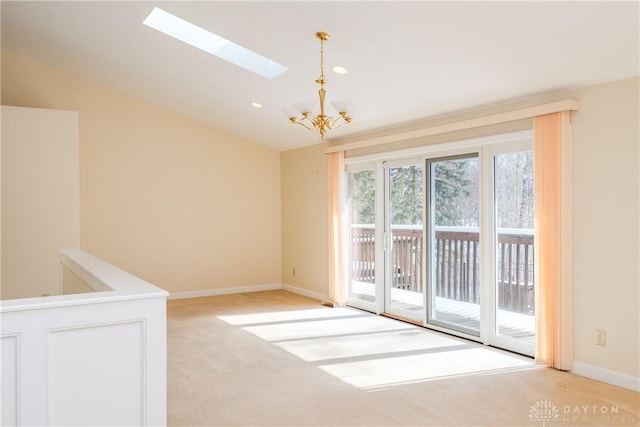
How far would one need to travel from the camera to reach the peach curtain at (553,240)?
12.3 ft

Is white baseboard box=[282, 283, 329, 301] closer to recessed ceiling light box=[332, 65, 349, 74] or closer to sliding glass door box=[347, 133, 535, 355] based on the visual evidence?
sliding glass door box=[347, 133, 535, 355]

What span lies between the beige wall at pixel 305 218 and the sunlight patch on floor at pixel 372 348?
1198 mm

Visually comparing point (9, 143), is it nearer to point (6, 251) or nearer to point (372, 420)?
point (6, 251)

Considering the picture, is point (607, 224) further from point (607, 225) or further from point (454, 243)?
point (454, 243)

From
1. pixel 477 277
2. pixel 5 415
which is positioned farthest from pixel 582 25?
pixel 5 415

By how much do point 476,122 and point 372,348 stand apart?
2.34m

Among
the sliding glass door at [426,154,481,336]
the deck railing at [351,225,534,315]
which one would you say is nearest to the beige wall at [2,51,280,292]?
the deck railing at [351,225,534,315]

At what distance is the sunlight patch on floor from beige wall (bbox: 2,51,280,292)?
5.55 ft

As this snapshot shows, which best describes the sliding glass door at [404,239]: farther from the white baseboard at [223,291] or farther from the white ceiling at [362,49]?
the white baseboard at [223,291]

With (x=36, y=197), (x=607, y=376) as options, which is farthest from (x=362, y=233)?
(x=36, y=197)

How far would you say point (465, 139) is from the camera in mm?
4660

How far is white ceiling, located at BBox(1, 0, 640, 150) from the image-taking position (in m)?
3.08

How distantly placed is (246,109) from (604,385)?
15.4ft

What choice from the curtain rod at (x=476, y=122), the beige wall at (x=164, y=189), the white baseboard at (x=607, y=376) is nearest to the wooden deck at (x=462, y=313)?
the white baseboard at (x=607, y=376)
